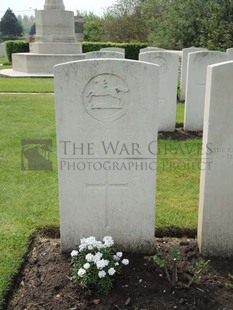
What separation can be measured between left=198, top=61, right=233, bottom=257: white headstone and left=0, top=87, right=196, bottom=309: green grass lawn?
1.81ft

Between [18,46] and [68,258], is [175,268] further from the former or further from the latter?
[18,46]

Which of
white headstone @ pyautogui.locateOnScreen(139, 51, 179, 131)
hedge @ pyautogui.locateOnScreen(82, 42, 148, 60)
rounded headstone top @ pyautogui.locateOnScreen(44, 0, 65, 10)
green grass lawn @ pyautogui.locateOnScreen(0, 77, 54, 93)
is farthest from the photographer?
hedge @ pyautogui.locateOnScreen(82, 42, 148, 60)

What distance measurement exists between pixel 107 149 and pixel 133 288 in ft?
3.55

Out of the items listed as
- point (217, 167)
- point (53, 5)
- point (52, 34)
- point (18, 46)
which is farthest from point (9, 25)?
point (217, 167)

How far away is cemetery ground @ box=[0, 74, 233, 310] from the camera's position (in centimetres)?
265

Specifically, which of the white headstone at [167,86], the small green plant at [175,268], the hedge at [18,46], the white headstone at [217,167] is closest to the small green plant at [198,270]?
the small green plant at [175,268]

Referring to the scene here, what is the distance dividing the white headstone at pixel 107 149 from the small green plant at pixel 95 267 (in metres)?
0.33

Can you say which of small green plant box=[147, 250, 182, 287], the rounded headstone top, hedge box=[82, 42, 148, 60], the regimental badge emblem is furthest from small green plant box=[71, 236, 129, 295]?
hedge box=[82, 42, 148, 60]

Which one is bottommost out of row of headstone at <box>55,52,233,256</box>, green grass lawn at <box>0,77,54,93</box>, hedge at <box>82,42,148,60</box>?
green grass lawn at <box>0,77,54,93</box>

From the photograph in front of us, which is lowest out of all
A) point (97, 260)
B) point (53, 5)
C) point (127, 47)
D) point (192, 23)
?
point (97, 260)

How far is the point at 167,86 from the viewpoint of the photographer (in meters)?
7.12

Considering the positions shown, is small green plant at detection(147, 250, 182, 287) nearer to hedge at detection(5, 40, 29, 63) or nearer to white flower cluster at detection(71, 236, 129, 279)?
white flower cluster at detection(71, 236, 129, 279)

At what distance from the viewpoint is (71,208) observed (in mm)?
3094

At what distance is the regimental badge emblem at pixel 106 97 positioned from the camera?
2.79 m
